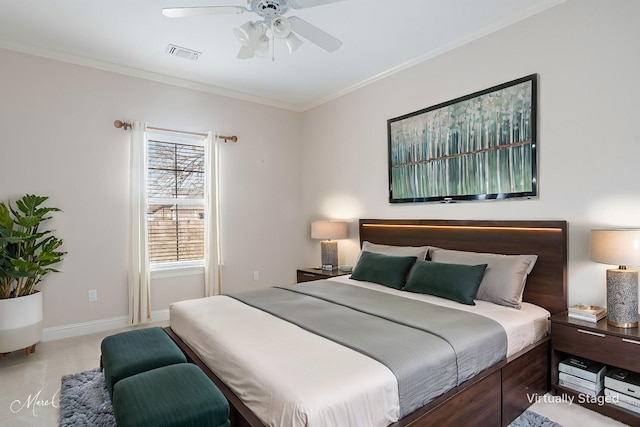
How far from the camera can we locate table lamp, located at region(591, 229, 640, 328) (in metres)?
2.11

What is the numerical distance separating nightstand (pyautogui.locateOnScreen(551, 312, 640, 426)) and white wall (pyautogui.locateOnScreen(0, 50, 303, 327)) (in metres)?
3.56

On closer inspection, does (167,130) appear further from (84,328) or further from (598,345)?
(598,345)

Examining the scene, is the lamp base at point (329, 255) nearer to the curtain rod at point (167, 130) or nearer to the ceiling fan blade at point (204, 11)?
the curtain rod at point (167, 130)

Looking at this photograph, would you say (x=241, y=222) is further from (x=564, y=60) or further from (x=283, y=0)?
(x=564, y=60)

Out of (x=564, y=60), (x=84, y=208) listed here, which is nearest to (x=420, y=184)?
(x=564, y=60)

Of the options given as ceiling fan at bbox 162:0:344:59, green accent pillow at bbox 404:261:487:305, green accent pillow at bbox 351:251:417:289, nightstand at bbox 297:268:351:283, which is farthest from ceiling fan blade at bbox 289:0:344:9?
nightstand at bbox 297:268:351:283

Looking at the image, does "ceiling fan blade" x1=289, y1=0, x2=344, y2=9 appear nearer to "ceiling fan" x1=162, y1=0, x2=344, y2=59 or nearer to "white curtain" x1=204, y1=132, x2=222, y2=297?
"ceiling fan" x1=162, y1=0, x2=344, y2=59

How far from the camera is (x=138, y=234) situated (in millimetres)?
3947

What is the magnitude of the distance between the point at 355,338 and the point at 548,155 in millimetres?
2147

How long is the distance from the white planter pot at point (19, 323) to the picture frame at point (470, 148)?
3630mm

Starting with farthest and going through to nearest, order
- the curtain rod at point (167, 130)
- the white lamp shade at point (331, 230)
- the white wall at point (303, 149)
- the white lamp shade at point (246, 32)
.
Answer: the white lamp shade at point (331, 230) < the curtain rod at point (167, 130) < the white wall at point (303, 149) < the white lamp shade at point (246, 32)

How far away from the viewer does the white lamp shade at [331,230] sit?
437 cm

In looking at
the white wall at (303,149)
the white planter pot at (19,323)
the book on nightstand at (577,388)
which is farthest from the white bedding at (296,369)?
the white planter pot at (19,323)

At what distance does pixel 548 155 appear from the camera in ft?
9.07
